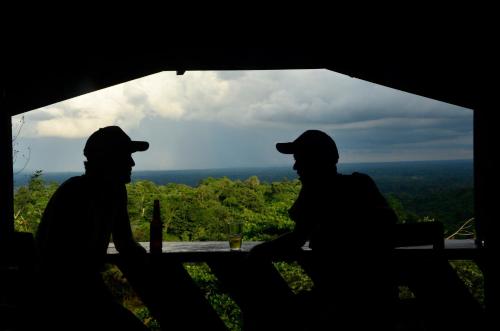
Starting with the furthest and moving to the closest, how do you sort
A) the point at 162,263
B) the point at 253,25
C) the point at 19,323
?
the point at 253,25, the point at 162,263, the point at 19,323

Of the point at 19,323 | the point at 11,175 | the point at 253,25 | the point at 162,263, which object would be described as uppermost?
the point at 253,25

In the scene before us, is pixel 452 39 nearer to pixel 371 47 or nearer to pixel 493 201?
pixel 371 47

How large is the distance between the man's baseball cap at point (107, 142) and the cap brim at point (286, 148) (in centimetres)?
82

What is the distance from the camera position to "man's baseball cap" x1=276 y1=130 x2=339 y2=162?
8.23ft

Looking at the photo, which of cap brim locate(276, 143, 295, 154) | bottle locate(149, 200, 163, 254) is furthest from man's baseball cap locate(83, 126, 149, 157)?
cap brim locate(276, 143, 295, 154)

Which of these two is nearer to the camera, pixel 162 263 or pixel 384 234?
pixel 384 234

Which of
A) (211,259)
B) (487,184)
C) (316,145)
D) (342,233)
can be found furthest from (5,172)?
(487,184)

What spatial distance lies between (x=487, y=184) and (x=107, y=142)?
2.50m

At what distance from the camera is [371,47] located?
3.23 metres

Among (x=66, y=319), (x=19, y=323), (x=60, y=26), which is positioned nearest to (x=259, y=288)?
(x=66, y=319)

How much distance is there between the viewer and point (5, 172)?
2801 mm

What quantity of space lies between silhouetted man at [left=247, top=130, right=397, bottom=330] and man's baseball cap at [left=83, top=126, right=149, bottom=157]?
89 centimetres

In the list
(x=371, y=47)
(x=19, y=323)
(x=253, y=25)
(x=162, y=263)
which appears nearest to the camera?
(x=19, y=323)

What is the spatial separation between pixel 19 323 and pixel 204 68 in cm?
187
